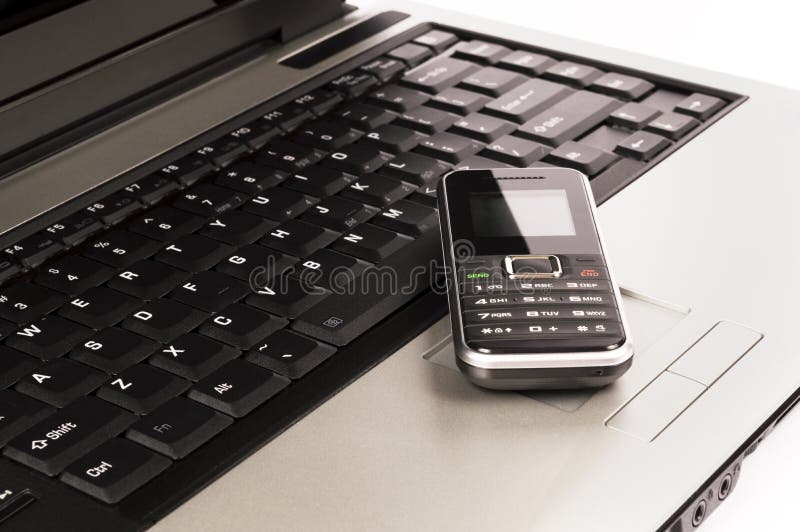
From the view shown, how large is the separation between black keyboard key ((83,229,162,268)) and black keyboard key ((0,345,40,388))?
0.10 meters

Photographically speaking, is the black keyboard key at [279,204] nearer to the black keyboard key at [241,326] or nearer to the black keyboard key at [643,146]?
the black keyboard key at [241,326]

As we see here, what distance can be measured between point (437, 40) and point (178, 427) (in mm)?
528

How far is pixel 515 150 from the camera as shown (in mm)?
799

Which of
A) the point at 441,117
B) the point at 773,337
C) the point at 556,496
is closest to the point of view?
the point at 556,496

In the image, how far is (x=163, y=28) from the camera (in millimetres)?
871

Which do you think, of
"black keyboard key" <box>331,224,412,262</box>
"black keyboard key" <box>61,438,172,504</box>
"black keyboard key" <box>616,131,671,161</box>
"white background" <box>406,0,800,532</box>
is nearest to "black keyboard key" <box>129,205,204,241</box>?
"black keyboard key" <box>331,224,412,262</box>

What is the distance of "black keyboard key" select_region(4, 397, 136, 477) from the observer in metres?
0.54

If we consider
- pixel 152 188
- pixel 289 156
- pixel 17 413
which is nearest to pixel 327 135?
pixel 289 156

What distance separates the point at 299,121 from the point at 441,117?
0.37ft

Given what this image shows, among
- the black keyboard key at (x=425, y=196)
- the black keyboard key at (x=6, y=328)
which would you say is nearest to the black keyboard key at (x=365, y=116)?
the black keyboard key at (x=425, y=196)

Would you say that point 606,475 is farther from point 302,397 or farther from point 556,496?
point 302,397

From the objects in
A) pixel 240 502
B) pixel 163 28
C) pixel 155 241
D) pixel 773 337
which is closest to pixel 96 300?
pixel 155 241

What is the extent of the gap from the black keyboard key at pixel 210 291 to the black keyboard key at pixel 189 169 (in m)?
0.13

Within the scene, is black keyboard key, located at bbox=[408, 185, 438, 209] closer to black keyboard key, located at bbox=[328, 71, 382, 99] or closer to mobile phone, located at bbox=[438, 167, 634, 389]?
mobile phone, located at bbox=[438, 167, 634, 389]
